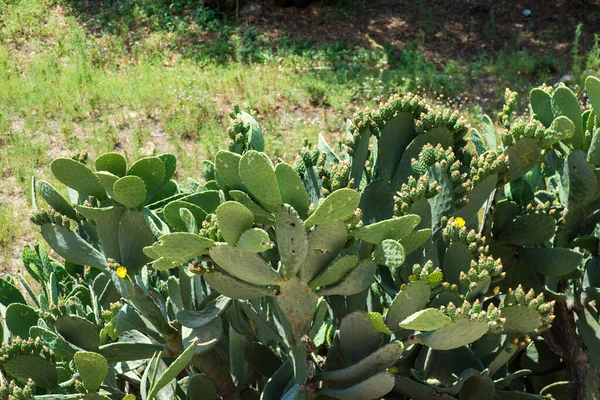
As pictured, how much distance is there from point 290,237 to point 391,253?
0.80ft

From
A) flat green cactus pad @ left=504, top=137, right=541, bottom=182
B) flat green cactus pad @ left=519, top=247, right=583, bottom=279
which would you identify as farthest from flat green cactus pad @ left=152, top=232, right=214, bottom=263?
flat green cactus pad @ left=519, top=247, right=583, bottom=279

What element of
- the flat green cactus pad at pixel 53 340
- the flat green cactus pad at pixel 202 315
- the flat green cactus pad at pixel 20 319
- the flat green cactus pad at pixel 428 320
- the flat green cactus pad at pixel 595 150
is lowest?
the flat green cactus pad at pixel 20 319

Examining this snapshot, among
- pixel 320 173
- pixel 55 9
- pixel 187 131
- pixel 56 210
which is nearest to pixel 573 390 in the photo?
pixel 320 173

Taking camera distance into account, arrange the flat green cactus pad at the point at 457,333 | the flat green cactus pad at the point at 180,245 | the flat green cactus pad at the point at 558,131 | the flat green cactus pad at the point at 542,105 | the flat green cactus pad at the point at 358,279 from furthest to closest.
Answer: the flat green cactus pad at the point at 542,105 < the flat green cactus pad at the point at 558,131 < the flat green cactus pad at the point at 358,279 < the flat green cactus pad at the point at 457,333 < the flat green cactus pad at the point at 180,245

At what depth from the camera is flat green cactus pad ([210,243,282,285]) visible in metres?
1.73

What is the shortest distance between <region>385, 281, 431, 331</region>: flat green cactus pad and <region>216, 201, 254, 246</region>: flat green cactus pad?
0.42 m

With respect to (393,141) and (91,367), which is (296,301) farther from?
(393,141)

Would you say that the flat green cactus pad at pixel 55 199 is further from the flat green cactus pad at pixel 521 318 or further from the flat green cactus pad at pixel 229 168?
the flat green cactus pad at pixel 521 318

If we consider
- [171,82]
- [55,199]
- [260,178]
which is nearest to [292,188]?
[260,178]

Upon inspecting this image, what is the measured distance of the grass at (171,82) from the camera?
7043 mm

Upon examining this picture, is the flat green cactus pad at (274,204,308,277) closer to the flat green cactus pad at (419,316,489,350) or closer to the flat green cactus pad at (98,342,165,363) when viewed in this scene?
the flat green cactus pad at (419,316,489,350)

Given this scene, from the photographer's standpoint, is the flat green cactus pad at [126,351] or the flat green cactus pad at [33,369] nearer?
the flat green cactus pad at [33,369]

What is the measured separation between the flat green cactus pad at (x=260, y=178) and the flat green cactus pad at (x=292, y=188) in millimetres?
27

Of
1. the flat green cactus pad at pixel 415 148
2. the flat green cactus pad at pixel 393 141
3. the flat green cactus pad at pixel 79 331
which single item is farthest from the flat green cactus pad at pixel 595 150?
the flat green cactus pad at pixel 79 331
